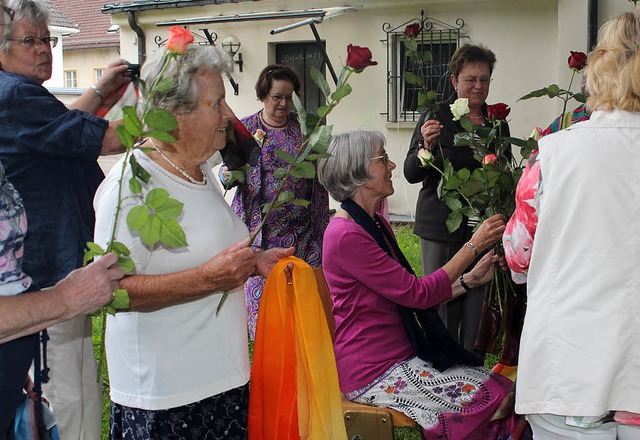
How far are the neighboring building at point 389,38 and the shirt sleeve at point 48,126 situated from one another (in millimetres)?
6156

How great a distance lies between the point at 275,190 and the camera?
16.6 feet

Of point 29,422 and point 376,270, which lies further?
point 376,270

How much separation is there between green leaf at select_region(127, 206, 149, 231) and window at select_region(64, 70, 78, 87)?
84.5 feet

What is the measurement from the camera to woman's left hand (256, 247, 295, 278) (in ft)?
8.75

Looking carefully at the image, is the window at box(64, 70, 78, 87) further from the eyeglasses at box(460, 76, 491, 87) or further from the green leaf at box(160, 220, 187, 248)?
the green leaf at box(160, 220, 187, 248)

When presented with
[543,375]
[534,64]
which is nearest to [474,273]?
[543,375]

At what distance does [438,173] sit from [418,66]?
6162 mm

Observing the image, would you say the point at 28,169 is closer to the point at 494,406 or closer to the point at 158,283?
the point at 158,283

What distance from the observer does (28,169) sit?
2.90 m

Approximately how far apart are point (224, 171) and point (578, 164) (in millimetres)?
3259

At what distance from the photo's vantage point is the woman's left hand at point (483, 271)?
3348 mm

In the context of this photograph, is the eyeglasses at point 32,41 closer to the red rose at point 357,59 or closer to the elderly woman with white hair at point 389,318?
the elderly woman with white hair at point 389,318

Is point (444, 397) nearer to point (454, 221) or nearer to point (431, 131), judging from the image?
point (454, 221)

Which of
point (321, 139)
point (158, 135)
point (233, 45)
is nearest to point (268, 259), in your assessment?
point (321, 139)
